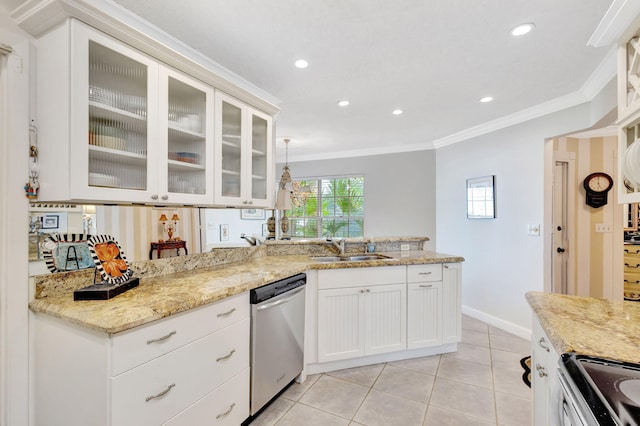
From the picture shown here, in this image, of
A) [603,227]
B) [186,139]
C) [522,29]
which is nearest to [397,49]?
[522,29]

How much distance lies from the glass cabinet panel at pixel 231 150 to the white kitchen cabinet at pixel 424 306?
164cm

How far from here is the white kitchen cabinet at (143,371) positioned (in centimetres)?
110

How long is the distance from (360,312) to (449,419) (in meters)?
0.90

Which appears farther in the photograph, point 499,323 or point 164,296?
point 499,323

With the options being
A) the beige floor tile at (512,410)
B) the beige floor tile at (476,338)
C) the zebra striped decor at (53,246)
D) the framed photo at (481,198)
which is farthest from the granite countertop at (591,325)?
the framed photo at (481,198)

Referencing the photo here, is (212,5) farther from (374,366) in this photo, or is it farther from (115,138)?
(374,366)

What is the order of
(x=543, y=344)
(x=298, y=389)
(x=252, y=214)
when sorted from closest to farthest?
1. (x=543, y=344)
2. (x=298, y=389)
3. (x=252, y=214)

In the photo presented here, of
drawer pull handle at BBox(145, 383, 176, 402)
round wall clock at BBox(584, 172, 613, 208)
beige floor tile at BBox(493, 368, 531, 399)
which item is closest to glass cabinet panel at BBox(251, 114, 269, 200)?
drawer pull handle at BBox(145, 383, 176, 402)

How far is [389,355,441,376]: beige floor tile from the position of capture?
2455 millimetres

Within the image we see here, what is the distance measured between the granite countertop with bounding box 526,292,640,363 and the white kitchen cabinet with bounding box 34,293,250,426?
58.7 inches

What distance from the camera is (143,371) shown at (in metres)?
1.18

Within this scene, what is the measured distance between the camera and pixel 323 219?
18.9ft

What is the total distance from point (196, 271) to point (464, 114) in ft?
10.6

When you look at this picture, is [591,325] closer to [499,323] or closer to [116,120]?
[116,120]
